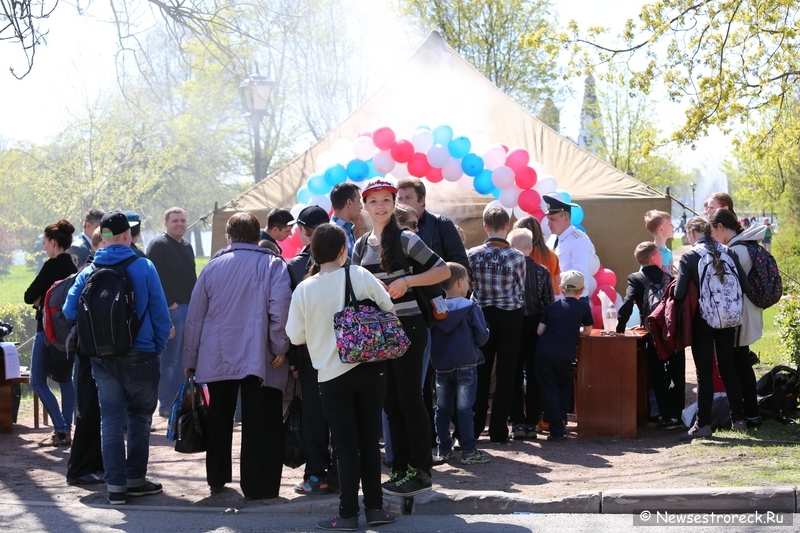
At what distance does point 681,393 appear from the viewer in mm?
8133

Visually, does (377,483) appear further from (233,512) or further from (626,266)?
(626,266)

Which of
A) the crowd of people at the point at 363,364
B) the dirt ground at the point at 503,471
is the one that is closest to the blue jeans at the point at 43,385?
the crowd of people at the point at 363,364

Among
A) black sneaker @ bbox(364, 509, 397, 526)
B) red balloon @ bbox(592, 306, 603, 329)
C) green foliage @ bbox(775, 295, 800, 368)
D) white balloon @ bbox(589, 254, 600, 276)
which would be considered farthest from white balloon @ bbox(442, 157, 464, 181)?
black sneaker @ bbox(364, 509, 397, 526)

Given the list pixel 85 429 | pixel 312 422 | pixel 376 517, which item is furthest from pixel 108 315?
pixel 376 517

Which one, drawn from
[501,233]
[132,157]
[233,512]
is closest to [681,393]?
[501,233]

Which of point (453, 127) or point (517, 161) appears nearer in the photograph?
point (517, 161)

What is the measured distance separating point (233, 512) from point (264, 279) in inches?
56.6

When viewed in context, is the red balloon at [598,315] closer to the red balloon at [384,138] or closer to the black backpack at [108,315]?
the red balloon at [384,138]

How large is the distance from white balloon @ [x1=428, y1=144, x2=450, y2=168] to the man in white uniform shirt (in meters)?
1.33

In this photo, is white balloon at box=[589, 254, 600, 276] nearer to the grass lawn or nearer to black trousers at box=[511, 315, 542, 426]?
black trousers at box=[511, 315, 542, 426]

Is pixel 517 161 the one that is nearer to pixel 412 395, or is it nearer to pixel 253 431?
pixel 412 395

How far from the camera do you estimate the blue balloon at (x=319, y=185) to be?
32.2 ft

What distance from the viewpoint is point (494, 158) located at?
383 inches

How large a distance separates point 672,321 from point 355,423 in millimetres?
3292
